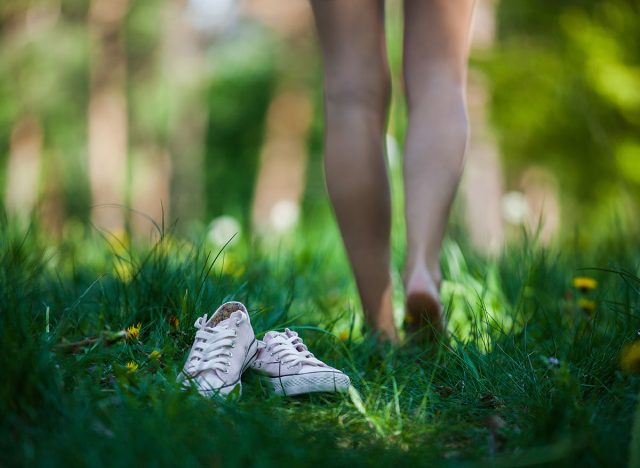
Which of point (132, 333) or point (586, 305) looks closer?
point (132, 333)

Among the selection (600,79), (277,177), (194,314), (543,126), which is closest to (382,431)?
(194,314)

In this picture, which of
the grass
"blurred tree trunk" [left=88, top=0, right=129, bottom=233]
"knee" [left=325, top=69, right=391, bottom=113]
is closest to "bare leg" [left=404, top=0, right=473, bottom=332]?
"knee" [left=325, top=69, right=391, bottom=113]

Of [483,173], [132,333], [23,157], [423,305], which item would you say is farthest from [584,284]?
[23,157]

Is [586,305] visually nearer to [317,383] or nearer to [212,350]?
[317,383]

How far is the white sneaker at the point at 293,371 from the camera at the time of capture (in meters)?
1.51

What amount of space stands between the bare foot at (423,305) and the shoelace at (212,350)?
56 cm

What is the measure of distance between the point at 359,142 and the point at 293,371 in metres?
0.78

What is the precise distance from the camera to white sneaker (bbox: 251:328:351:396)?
1.51 metres

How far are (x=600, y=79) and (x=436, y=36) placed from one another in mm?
3967

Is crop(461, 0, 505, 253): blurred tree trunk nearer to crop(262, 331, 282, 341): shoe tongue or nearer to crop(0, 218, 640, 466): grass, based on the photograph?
crop(0, 218, 640, 466): grass

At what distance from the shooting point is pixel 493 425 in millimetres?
1307

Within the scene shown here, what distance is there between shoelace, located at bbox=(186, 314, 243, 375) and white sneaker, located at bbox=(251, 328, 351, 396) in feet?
0.36

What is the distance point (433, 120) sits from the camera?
2.11 meters

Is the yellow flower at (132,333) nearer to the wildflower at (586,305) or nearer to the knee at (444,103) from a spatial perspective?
the knee at (444,103)
